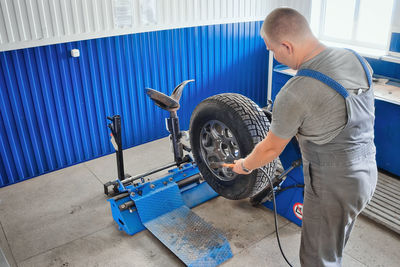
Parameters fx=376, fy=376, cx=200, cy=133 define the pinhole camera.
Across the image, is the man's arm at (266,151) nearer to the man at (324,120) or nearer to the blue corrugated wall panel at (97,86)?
the man at (324,120)

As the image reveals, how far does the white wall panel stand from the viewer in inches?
146

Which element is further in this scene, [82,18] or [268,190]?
[82,18]

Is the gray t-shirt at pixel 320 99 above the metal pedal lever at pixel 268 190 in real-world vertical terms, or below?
above

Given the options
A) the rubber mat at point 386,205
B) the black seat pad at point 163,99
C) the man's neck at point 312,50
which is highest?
the man's neck at point 312,50

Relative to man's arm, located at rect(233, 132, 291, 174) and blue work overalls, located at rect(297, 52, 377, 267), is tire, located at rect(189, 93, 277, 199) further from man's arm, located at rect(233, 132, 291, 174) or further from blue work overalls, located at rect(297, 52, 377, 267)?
blue work overalls, located at rect(297, 52, 377, 267)

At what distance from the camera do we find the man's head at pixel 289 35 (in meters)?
1.88

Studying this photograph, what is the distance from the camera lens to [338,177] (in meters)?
2.07

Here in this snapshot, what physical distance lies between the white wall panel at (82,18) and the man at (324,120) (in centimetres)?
273

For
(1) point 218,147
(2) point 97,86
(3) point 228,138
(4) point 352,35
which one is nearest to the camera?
(3) point 228,138

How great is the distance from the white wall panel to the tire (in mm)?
1952

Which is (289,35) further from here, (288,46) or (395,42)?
(395,42)

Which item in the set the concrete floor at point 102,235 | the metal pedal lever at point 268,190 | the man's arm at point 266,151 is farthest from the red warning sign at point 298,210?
the man's arm at point 266,151

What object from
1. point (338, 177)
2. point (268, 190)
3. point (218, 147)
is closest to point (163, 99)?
point (218, 147)

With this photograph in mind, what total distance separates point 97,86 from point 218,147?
7.06ft
